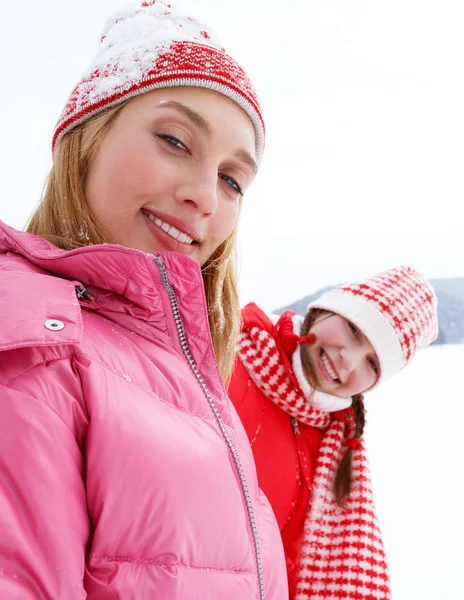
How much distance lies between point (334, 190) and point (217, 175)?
11173mm

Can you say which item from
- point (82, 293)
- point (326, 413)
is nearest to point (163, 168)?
point (82, 293)

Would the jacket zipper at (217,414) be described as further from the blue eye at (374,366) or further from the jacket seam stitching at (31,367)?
the blue eye at (374,366)

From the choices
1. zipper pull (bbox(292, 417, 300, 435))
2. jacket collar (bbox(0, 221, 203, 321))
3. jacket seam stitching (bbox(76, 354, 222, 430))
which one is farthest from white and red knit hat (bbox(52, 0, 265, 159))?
zipper pull (bbox(292, 417, 300, 435))

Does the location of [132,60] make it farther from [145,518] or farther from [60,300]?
[145,518]

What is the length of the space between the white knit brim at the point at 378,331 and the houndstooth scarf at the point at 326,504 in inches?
8.0

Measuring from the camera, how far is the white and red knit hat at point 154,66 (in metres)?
0.88

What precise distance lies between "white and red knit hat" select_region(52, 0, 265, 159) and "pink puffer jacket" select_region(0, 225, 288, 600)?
0.37m

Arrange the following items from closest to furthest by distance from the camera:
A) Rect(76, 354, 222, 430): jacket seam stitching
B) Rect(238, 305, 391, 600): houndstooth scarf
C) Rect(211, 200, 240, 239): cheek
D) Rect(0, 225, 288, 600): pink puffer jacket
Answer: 1. Rect(0, 225, 288, 600): pink puffer jacket
2. Rect(76, 354, 222, 430): jacket seam stitching
3. Rect(211, 200, 240, 239): cheek
4. Rect(238, 305, 391, 600): houndstooth scarf

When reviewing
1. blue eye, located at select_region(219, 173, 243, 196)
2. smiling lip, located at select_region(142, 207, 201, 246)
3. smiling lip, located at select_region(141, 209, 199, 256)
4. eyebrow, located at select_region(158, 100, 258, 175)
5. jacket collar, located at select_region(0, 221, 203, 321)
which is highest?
eyebrow, located at select_region(158, 100, 258, 175)

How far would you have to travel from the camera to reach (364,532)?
5.45ft

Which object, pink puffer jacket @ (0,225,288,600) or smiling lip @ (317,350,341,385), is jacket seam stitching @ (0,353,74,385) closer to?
pink puffer jacket @ (0,225,288,600)

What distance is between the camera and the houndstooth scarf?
161 cm

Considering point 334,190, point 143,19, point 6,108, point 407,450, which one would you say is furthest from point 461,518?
point 334,190

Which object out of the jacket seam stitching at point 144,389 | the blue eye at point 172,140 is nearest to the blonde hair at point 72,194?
the blue eye at point 172,140
